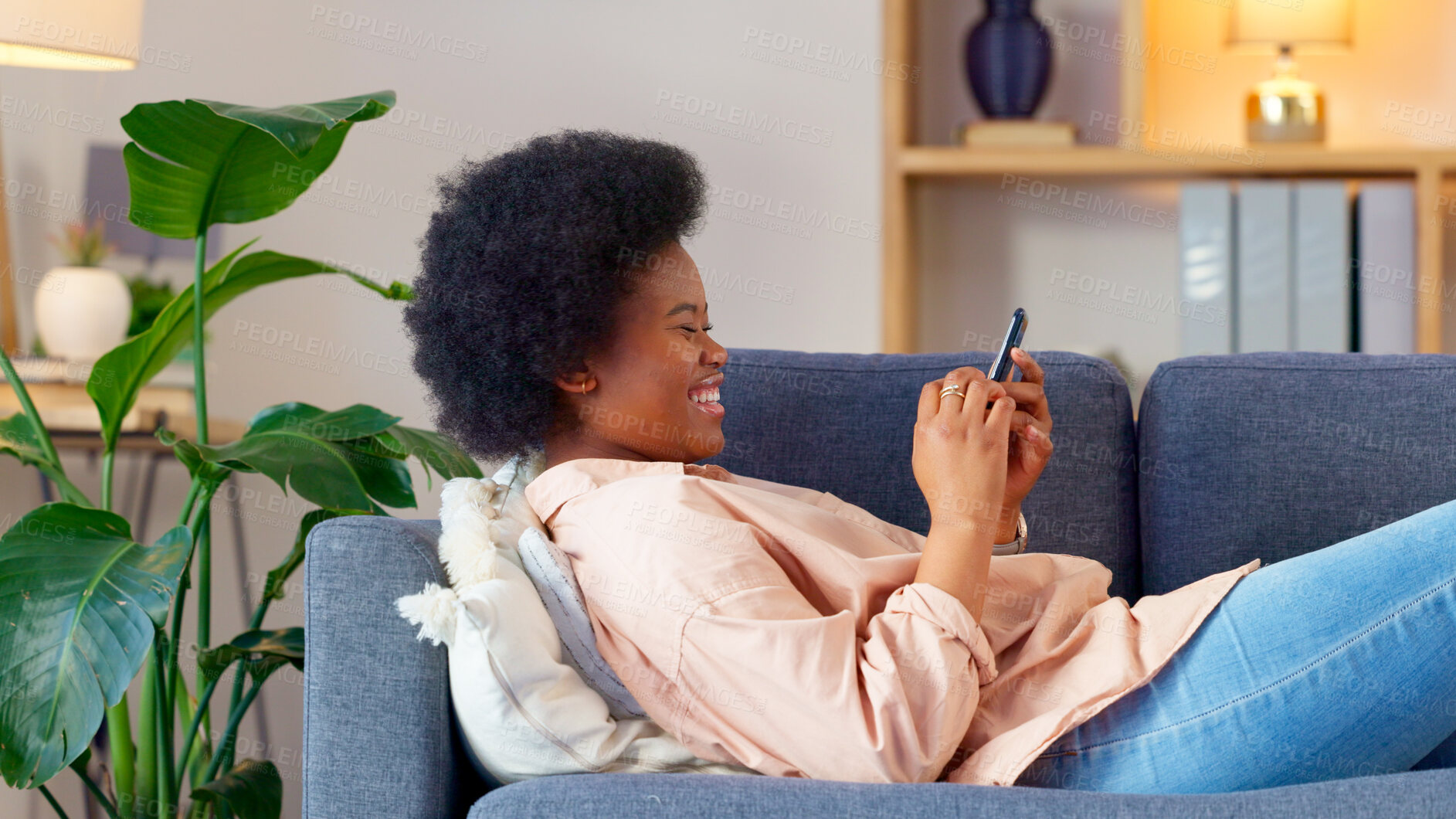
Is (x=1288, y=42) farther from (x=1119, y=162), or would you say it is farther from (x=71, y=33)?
(x=71, y=33)

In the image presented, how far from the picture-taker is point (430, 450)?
1.49 meters

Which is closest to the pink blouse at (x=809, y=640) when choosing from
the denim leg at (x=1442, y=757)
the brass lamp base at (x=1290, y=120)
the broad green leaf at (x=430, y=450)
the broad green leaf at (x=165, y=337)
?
the denim leg at (x=1442, y=757)

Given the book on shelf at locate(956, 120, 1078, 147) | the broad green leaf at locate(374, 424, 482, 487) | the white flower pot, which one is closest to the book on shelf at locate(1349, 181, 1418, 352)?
the book on shelf at locate(956, 120, 1078, 147)

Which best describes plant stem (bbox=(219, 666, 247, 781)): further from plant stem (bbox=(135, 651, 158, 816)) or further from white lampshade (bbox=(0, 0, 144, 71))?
white lampshade (bbox=(0, 0, 144, 71))

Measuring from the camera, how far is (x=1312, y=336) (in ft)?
6.80

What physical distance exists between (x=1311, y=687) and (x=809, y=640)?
0.37m

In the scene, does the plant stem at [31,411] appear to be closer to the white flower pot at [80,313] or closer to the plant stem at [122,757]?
the plant stem at [122,757]

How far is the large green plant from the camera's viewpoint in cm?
122

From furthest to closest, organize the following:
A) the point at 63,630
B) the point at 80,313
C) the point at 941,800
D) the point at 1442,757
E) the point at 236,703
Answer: the point at 80,313 < the point at 236,703 < the point at 63,630 < the point at 1442,757 < the point at 941,800

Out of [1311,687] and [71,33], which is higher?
[71,33]

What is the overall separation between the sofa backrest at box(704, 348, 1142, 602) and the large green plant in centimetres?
38

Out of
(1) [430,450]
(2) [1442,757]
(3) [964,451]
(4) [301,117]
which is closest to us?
(3) [964,451]

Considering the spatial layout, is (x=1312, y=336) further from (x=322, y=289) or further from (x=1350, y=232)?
(x=322, y=289)

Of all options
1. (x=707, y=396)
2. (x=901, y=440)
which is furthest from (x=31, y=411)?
(x=901, y=440)
